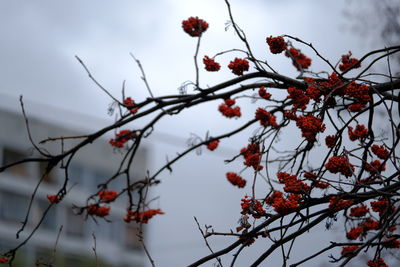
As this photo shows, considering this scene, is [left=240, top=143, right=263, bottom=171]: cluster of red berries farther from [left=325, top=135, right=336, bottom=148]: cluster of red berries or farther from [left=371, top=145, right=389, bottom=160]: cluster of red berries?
[left=371, top=145, right=389, bottom=160]: cluster of red berries

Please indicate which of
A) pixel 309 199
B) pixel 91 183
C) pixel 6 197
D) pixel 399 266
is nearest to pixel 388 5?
pixel 399 266

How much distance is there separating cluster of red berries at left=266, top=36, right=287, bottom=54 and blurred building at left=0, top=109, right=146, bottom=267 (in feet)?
77.7

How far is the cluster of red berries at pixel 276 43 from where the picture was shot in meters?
3.24

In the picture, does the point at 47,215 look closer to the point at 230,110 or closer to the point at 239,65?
the point at 230,110

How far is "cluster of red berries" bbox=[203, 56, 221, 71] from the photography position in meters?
3.82

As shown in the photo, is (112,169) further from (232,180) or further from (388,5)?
(232,180)

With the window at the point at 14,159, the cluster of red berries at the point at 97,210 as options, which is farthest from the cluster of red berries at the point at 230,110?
the window at the point at 14,159

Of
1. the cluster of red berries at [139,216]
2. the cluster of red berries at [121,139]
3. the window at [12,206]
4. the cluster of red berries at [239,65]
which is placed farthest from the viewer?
the window at [12,206]

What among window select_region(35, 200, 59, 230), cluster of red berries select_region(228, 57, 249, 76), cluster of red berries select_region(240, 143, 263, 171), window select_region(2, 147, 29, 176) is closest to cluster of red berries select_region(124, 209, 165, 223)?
cluster of red berries select_region(240, 143, 263, 171)

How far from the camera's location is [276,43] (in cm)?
326

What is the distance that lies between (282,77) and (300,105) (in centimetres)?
18

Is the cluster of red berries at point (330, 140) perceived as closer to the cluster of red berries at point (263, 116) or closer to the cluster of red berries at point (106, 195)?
the cluster of red berries at point (263, 116)

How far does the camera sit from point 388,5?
6.89 m

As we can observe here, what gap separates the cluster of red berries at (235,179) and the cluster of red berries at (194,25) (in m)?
0.89
